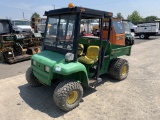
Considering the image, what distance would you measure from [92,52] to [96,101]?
4.38 feet

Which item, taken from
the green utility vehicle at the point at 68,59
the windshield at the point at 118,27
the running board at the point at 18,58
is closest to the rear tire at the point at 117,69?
the green utility vehicle at the point at 68,59

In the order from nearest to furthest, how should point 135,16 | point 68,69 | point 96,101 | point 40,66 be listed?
point 68,69, point 40,66, point 96,101, point 135,16

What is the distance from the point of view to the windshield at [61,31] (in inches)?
150

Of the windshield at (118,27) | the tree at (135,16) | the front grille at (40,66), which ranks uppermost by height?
the tree at (135,16)

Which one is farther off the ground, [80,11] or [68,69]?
[80,11]

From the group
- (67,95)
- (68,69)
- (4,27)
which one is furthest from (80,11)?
(4,27)

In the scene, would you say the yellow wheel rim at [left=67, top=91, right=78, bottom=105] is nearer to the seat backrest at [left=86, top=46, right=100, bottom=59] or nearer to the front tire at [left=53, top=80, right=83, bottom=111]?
the front tire at [left=53, top=80, right=83, bottom=111]

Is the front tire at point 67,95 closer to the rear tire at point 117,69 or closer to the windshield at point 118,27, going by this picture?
the rear tire at point 117,69

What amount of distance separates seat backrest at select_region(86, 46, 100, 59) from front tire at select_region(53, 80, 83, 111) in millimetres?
1173

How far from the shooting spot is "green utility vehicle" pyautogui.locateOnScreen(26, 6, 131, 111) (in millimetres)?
3570

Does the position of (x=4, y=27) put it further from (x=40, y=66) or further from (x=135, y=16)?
(x=135, y=16)

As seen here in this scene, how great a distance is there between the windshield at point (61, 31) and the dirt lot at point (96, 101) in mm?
1357

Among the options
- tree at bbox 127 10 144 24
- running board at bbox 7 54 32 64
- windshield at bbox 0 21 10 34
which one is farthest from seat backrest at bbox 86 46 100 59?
tree at bbox 127 10 144 24

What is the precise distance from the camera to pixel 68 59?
3613mm
